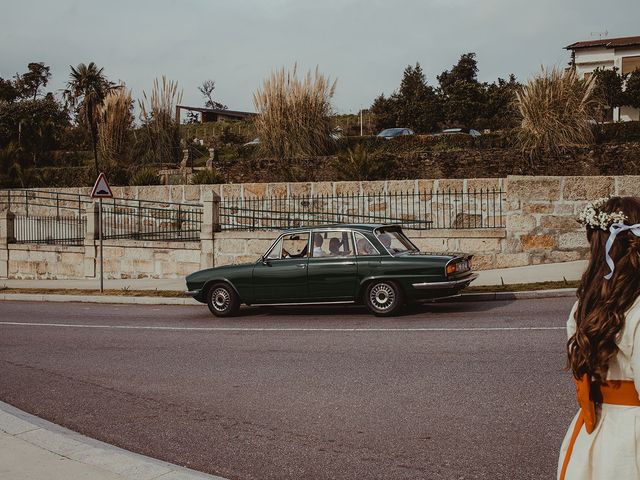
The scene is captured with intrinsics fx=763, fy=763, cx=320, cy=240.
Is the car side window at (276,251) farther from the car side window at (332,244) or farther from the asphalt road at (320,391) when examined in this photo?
the asphalt road at (320,391)

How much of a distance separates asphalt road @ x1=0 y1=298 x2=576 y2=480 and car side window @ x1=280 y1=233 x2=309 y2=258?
3.90ft

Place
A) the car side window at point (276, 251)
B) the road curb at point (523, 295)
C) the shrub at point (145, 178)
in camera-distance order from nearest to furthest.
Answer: the car side window at point (276, 251) < the road curb at point (523, 295) < the shrub at point (145, 178)

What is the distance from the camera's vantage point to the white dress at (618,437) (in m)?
2.62

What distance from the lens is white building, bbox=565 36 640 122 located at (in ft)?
196

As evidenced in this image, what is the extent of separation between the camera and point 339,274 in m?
12.7

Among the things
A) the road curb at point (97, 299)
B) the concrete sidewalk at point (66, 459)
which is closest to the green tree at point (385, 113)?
the road curb at point (97, 299)

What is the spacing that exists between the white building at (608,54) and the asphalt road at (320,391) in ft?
175

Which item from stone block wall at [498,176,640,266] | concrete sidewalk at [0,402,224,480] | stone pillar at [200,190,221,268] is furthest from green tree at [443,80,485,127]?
concrete sidewalk at [0,402,224,480]

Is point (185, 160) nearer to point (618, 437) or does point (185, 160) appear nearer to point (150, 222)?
point (150, 222)

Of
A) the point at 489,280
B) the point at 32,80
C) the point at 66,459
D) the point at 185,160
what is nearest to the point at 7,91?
the point at 32,80

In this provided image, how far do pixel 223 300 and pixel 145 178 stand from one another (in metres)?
15.1

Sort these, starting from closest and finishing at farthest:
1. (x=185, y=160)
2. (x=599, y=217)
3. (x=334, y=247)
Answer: (x=599, y=217) → (x=334, y=247) → (x=185, y=160)

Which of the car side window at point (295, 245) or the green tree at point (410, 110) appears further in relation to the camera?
the green tree at point (410, 110)

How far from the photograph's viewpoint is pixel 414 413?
21.2 ft
